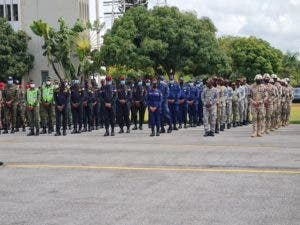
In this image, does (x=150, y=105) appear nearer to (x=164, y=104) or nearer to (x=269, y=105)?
(x=164, y=104)

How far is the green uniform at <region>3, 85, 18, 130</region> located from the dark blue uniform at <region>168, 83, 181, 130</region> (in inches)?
234

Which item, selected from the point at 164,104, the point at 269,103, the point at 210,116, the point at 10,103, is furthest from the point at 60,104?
the point at 269,103

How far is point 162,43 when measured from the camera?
41.8m

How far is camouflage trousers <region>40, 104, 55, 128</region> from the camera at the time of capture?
2206 cm

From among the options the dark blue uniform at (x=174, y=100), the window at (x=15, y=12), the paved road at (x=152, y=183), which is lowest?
the paved road at (x=152, y=183)

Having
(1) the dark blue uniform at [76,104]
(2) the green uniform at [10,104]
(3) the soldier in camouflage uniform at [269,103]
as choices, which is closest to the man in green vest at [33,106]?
(1) the dark blue uniform at [76,104]

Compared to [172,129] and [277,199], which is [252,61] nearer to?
[172,129]

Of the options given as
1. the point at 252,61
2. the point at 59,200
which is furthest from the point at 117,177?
A: the point at 252,61

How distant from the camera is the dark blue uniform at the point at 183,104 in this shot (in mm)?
23234

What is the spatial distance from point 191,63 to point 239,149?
2767 cm

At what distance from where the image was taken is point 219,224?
7516mm

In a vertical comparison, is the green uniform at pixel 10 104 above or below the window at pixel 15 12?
below

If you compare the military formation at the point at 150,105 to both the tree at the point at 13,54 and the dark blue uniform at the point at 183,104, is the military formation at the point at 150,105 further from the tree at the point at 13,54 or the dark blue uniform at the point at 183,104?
the tree at the point at 13,54

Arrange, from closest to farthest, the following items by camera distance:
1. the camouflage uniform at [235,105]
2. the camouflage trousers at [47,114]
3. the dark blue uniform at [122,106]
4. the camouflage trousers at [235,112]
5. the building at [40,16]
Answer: the dark blue uniform at [122,106]
the camouflage trousers at [47,114]
the camouflage uniform at [235,105]
the camouflage trousers at [235,112]
the building at [40,16]
